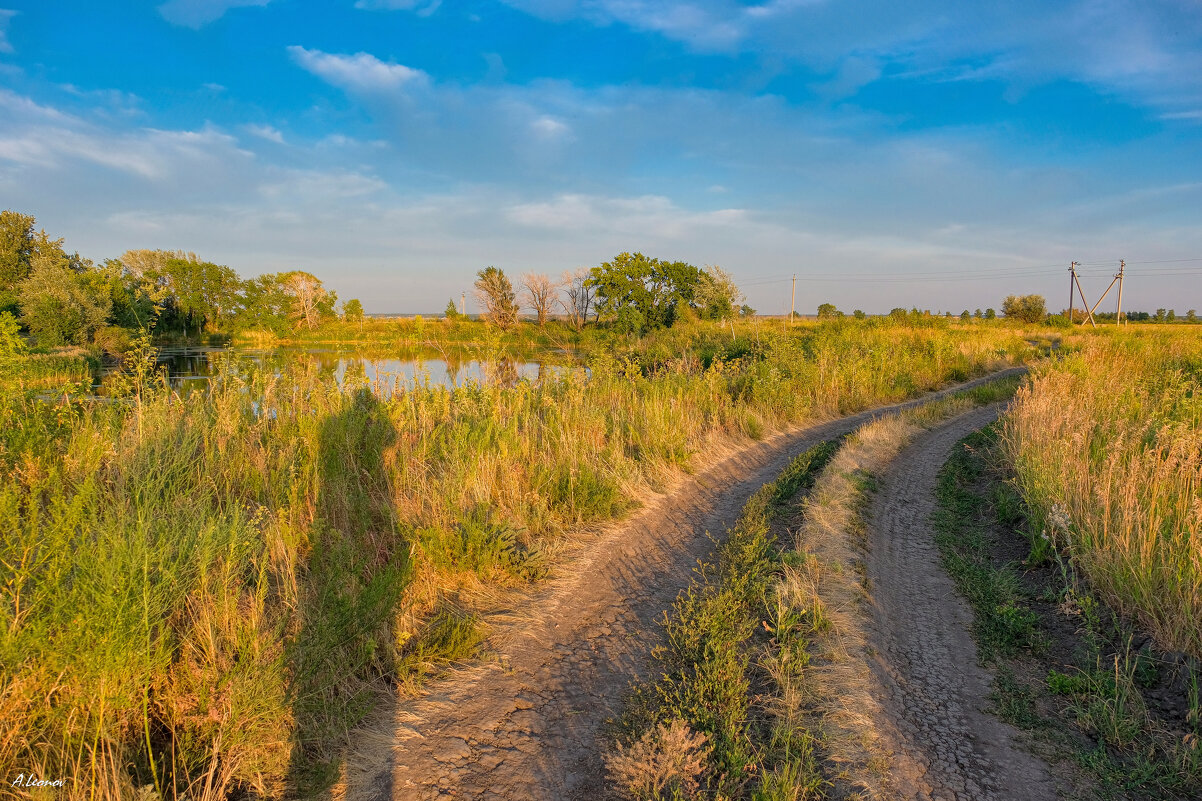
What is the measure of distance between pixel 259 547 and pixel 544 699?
2188 millimetres

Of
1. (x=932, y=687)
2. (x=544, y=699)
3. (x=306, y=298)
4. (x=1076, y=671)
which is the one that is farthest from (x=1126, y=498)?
(x=306, y=298)

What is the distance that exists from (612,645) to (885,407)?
12.7 meters

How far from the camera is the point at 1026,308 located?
57.3 m

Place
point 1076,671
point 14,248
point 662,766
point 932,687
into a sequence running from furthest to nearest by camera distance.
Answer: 1. point 14,248
2. point 1076,671
3. point 932,687
4. point 662,766

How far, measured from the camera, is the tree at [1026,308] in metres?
55.2

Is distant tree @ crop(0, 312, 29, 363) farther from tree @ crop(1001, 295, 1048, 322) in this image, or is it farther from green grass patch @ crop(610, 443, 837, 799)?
tree @ crop(1001, 295, 1048, 322)

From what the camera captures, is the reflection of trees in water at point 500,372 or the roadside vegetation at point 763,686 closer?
the roadside vegetation at point 763,686

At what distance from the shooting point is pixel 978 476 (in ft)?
27.2

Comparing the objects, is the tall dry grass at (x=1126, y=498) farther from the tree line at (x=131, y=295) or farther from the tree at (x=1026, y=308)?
the tree at (x=1026, y=308)

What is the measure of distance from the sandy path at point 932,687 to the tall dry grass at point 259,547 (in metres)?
2.70

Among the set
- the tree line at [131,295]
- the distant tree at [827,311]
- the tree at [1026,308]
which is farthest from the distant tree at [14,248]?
the tree at [1026,308]

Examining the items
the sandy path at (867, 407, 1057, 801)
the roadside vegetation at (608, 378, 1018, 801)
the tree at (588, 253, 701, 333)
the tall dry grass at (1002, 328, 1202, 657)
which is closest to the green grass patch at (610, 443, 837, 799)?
the roadside vegetation at (608, 378, 1018, 801)

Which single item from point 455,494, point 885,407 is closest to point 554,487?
point 455,494

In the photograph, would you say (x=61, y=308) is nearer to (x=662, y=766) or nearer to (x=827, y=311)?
(x=662, y=766)
